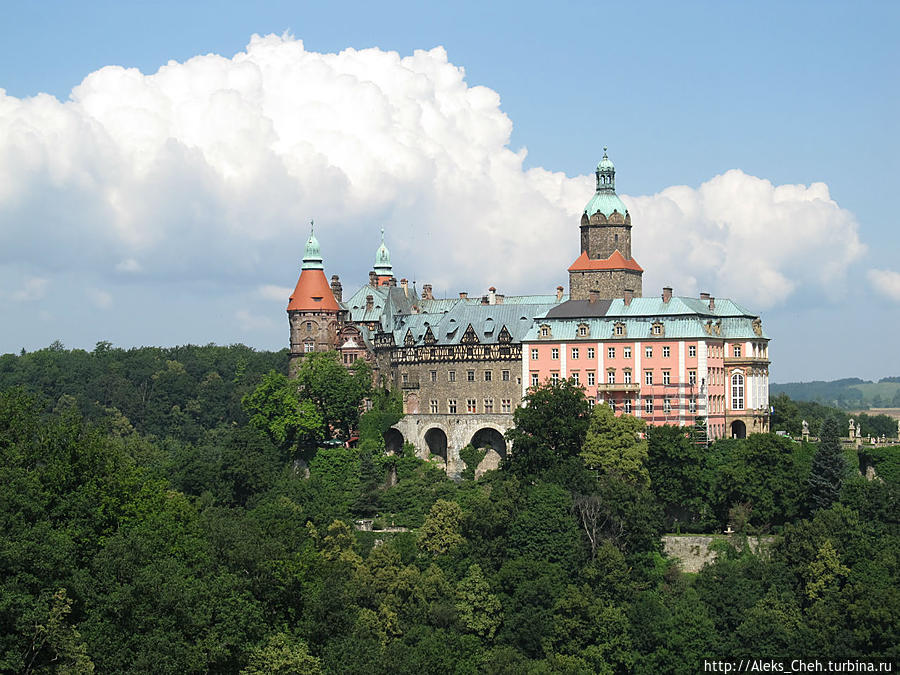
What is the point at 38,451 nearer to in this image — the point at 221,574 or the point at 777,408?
the point at 221,574

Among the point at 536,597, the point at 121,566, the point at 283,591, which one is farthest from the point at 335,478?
the point at 121,566

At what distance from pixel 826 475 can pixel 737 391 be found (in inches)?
491

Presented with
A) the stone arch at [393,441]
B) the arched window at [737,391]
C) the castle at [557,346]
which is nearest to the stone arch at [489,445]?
the castle at [557,346]

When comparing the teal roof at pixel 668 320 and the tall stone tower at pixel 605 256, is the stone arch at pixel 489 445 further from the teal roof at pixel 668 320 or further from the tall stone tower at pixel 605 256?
the tall stone tower at pixel 605 256

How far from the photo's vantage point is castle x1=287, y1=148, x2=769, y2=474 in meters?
94.1

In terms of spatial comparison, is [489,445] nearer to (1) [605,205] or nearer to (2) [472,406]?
(2) [472,406]

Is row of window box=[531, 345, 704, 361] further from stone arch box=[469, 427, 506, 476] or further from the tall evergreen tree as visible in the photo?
→ the tall evergreen tree

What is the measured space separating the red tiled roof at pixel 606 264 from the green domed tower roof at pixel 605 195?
3.04 metres

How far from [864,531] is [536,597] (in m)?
18.6

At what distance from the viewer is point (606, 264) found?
101m

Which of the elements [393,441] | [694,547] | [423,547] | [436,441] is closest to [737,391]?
[694,547]

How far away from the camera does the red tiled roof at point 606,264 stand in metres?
101

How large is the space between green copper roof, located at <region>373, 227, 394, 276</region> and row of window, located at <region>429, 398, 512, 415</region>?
20408mm

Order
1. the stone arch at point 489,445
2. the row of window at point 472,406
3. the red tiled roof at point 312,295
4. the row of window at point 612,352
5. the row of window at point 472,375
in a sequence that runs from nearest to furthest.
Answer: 1. the row of window at point 612,352
2. the stone arch at point 489,445
3. the row of window at point 472,406
4. the row of window at point 472,375
5. the red tiled roof at point 312,295
